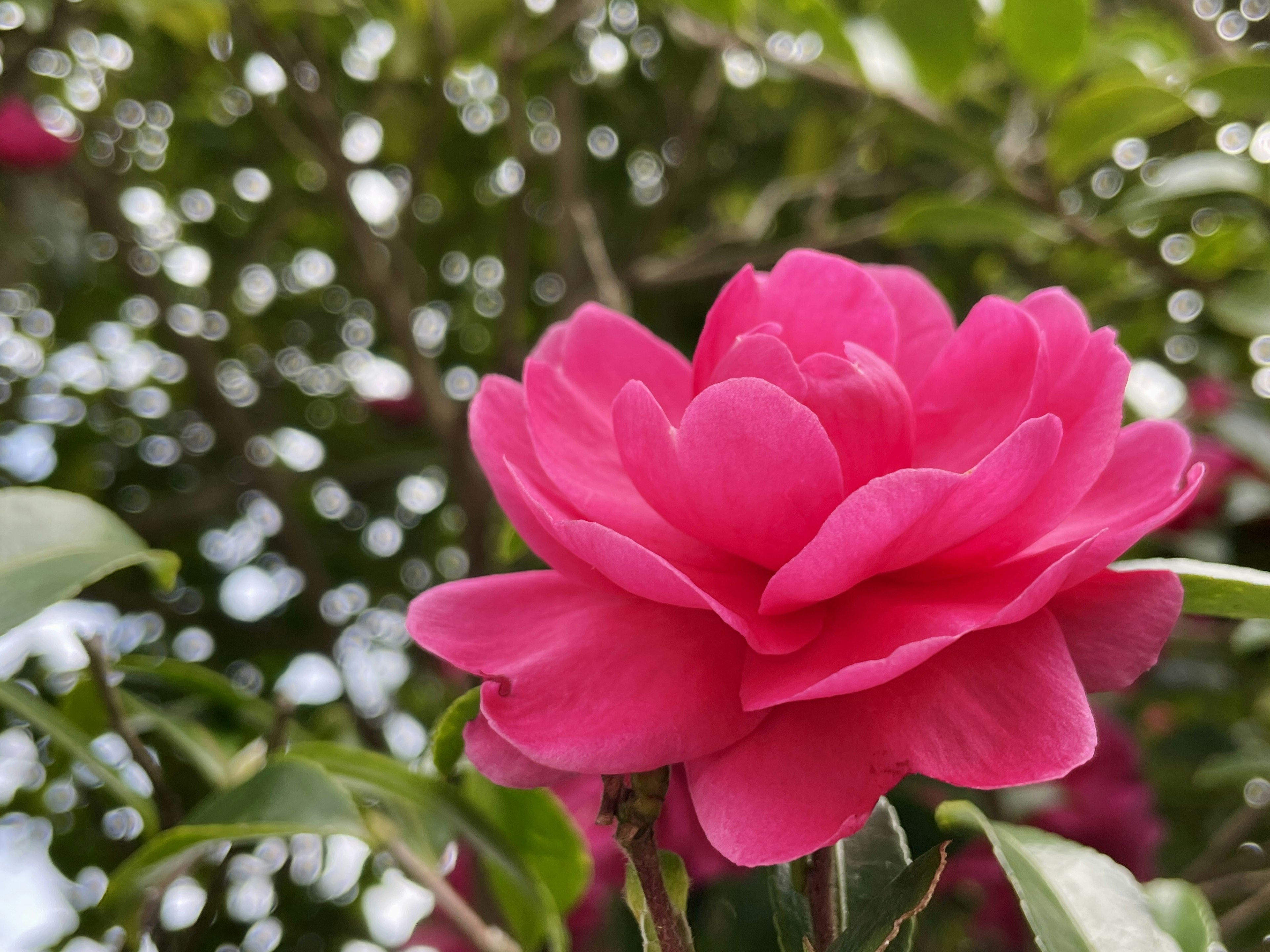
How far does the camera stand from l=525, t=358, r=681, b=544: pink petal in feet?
1.24

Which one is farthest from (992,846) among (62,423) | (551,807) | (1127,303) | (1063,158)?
(62,423)

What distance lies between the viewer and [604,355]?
0.45 metres

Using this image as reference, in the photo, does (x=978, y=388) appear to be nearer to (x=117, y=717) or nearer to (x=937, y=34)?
(x=117, y=717)

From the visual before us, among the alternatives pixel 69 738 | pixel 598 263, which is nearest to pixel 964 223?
pixel 598 263

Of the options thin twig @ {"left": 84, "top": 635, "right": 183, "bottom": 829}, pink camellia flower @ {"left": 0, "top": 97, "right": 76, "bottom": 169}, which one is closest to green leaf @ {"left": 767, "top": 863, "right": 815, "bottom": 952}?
thin twig @ {"left": 84, "top": 635, "right": 183, "bottom": 829}

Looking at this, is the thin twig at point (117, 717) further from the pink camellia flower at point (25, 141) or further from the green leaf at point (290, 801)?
the pink camellia flower at point (25, 141)

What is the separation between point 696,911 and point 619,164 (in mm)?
1509

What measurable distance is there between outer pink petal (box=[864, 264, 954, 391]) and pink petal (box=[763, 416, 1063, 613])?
0.45 feet

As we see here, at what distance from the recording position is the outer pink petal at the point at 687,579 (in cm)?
31

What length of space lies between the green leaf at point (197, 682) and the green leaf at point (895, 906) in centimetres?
47

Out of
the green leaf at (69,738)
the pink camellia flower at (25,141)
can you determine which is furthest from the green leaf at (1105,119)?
the pink camellia flower at (25,141)

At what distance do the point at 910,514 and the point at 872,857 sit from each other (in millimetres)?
188

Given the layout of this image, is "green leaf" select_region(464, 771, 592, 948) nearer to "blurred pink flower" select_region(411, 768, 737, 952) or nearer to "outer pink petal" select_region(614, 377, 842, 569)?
"blurred pink flower" select_region(411, 768, 737, 952)

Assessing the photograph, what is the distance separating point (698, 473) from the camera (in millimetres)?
342
